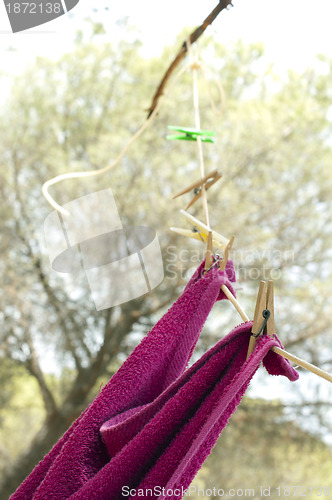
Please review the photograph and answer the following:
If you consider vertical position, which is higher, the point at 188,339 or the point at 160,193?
the point at 188,339

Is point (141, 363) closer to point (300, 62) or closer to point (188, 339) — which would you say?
point (188, 339)

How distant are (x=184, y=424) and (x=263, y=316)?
0.08 metres

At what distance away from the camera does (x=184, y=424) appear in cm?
29

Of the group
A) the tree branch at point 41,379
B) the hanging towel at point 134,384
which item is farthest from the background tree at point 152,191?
the hanging towel at point 134,384

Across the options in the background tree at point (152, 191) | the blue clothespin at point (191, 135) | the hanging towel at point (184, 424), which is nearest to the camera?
the hanging towel at point (184, 424)

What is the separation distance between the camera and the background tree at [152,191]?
5.74ft

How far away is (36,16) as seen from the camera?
0.43 metres

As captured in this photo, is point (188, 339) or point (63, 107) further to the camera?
point (63, 107)

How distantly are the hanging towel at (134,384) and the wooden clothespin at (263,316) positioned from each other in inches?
2.7

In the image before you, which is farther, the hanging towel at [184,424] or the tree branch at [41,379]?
the tree branch at [41,379]

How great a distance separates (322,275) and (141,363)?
1.63 meters

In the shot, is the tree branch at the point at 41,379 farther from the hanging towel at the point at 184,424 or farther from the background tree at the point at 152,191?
the hanging towel at the point at 184,424

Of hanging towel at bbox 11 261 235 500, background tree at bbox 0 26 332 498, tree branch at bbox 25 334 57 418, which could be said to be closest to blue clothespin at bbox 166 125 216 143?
hanging towel at bbox 11 261 235 500

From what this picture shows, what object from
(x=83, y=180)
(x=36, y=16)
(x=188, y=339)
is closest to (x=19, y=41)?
(x=83, y=180)
